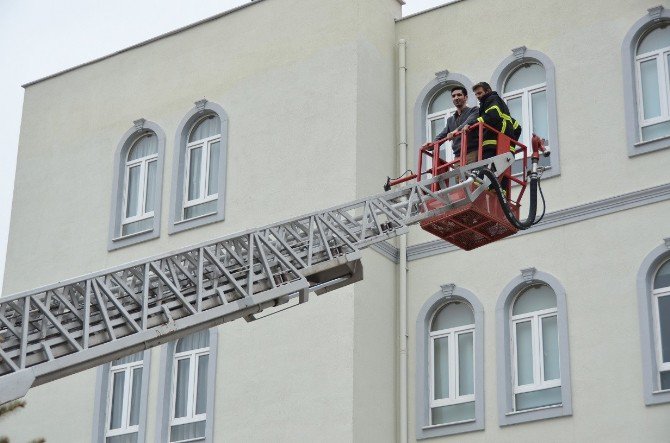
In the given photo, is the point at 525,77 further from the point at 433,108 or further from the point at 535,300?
the point at 535,300

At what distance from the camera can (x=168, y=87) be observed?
2389 cm

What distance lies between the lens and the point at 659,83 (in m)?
20.1

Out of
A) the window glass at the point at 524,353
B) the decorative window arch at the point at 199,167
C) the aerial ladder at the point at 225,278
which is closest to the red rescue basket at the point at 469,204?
the aerial ladder at the point at 225,278

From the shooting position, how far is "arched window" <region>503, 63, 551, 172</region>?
2103cm

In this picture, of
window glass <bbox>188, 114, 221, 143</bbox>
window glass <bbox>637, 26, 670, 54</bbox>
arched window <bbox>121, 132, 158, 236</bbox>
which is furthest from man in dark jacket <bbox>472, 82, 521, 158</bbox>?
arched window <bbox>121, 132, 158, 236</bbox>

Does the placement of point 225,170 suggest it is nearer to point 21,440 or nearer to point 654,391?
point 21,440

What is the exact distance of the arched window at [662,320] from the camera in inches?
729

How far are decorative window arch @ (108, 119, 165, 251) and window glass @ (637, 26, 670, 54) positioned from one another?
8.19 m

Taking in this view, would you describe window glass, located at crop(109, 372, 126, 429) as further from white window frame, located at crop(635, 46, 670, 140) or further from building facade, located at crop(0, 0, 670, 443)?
white window frame, located at crop(635, 46, 670, 140)

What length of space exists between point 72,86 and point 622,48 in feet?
33.8

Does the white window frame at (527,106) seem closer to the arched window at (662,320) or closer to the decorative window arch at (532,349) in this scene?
the decorative window arch at (532,349)

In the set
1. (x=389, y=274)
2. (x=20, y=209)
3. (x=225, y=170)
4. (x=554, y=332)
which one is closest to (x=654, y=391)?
(x=554, y=332)

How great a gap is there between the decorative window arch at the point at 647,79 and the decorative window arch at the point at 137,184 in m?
7.98

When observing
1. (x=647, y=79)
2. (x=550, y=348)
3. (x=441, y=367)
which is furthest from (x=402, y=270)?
(x=647, y=79)
